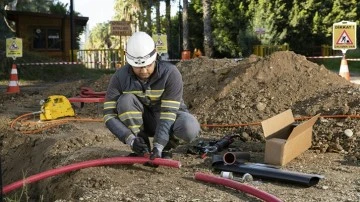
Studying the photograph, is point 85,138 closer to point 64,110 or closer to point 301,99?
point 64,110

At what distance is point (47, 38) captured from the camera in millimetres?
27172

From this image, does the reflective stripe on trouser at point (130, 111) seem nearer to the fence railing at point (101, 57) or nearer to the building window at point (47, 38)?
the fence railing at point (101, 57)

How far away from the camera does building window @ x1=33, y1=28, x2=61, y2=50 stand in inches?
1059

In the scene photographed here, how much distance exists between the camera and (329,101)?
24.7 ft

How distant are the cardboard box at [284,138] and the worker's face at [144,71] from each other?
123 cm

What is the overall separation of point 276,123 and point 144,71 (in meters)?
1.59

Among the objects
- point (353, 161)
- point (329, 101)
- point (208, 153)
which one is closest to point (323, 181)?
point (353, 161)

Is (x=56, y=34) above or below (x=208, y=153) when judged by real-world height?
above

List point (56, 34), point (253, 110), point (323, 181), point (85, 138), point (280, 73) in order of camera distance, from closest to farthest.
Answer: point (323, 181), point (85, 138), point (253, 110), point (280, 73), point (56, 34)

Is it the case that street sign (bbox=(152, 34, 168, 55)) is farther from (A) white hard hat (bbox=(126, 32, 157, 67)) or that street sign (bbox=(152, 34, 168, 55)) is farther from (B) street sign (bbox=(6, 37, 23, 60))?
(A) white hard hat (bbox=(126, 32, 157, 67))

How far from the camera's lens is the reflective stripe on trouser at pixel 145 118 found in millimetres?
4996

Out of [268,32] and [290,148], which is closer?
[290,148]

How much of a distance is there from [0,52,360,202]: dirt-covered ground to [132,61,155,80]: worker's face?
859 millimetres

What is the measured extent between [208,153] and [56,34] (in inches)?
884
